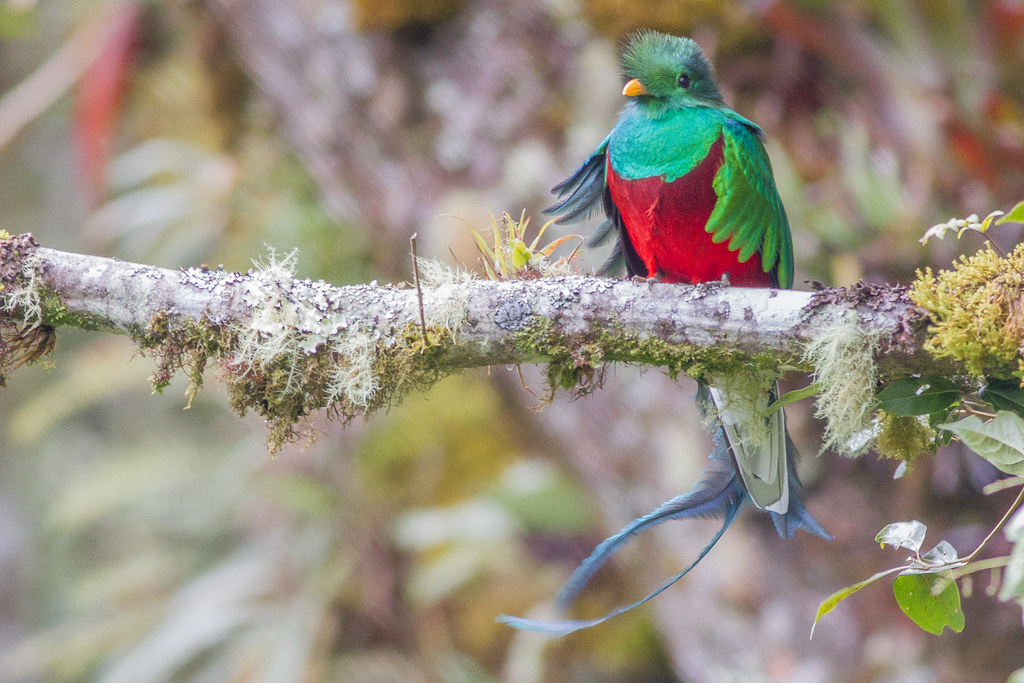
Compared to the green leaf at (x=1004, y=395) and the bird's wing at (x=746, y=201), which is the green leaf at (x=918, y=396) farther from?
the bird's wing at (x=746, y=201)

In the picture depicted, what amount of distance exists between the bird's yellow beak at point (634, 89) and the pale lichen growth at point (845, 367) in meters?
0.95

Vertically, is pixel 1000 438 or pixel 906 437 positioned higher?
pixel 1000 438

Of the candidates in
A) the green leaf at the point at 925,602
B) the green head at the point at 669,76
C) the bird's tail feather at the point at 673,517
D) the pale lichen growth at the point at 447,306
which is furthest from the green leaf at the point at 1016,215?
the green head at the point at 669,76

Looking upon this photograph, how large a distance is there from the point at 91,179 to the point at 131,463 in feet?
5.02

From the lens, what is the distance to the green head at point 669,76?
2.12 m

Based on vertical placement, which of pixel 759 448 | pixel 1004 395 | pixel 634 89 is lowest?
pixel 759 448

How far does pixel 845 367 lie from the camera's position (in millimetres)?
1402

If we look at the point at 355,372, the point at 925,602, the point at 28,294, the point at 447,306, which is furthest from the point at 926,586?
the point at 28,294

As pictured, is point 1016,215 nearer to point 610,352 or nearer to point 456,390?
point 610,352

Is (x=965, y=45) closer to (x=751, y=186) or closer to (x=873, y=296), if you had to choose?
(x=751, y=186)

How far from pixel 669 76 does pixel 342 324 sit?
1.09 m

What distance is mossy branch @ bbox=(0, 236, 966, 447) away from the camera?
5.10 ft

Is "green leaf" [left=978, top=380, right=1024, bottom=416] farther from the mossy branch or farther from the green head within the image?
the green head

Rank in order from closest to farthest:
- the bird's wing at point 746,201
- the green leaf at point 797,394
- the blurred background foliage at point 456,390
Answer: the green leaf at point 797,394 → the bird's wing at point 746,201 → the blurred background foliage at point 456,390
